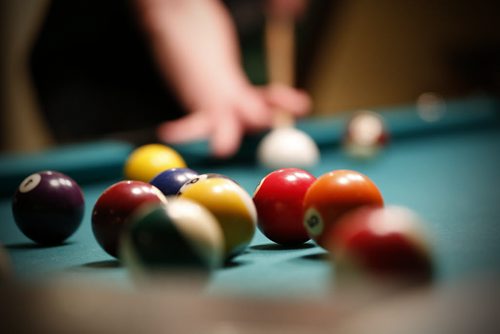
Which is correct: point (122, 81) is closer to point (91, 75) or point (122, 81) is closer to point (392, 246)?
point (91, 75)

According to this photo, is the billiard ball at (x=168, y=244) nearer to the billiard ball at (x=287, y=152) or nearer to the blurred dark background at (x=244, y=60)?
the billiard ball at (x=287, y=152)

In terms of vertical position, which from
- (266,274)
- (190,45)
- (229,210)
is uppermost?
(190,45)

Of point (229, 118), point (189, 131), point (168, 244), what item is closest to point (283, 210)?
point (168, 244)

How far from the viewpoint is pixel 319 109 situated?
10008mm

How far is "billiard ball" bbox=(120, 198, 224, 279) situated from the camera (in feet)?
5.08

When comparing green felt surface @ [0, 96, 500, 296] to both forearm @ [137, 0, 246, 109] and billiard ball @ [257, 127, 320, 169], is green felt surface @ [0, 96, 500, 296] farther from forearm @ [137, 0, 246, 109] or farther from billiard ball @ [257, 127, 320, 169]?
forearm @ [137, 0, 246, 109]

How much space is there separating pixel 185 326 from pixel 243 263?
96cm

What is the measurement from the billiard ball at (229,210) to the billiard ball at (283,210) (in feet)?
0.52

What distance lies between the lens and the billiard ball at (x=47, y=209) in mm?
2291

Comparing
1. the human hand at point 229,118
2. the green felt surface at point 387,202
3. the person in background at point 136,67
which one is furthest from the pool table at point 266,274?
the person in background at point 136,67

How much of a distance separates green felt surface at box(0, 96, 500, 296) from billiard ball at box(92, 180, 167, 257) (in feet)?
0.21

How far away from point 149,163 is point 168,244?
1.66 metres

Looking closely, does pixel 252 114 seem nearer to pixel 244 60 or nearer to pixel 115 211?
pixel 115 211

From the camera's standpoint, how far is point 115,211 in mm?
1999
